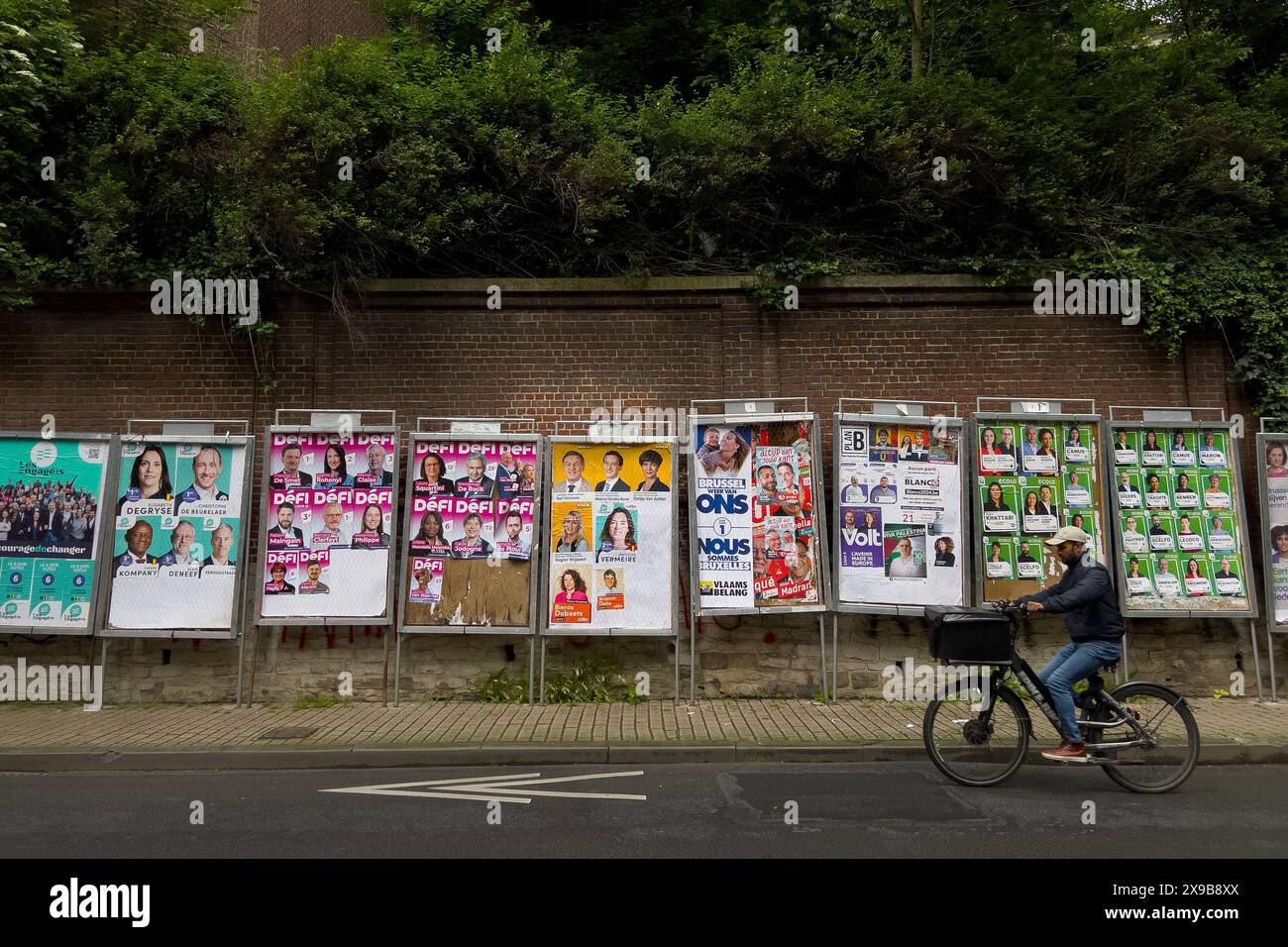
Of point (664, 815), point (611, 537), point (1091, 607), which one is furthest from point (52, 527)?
point (1091, 607)

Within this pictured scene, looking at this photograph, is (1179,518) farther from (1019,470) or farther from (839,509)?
(839,509)

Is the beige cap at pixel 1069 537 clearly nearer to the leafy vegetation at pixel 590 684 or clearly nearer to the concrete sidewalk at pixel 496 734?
the concrete sidewalk at pixel 496 734

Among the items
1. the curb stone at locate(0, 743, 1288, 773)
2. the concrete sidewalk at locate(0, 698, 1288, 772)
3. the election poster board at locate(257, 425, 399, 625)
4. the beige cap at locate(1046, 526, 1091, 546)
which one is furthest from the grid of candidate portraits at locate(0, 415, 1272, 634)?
the beige cap at locate(1046, 526, 1091, 546)

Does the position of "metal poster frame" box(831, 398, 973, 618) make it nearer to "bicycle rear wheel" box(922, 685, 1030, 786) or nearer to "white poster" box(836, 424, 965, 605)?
"white poster" box(836, 424, 965, 605)

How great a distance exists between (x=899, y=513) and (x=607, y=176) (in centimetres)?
532

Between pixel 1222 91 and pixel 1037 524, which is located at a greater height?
pixel 1222 91

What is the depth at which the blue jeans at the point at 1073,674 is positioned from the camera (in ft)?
21.2

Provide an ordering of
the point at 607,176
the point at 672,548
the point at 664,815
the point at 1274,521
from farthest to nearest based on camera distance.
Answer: the point at 607,176 → the point at 1274,521 → the point at 672,548 → the point at 664,815

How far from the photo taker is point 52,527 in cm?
941

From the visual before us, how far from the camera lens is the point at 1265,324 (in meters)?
9.97

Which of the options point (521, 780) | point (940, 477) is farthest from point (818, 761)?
point (940, 477)

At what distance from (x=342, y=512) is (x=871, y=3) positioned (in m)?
11.7

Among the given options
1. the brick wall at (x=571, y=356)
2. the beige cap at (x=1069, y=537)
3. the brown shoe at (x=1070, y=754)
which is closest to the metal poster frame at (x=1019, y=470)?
the brick wall at (x=571, y=356)

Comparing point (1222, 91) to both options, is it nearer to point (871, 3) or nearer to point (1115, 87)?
point (1115, 87)
